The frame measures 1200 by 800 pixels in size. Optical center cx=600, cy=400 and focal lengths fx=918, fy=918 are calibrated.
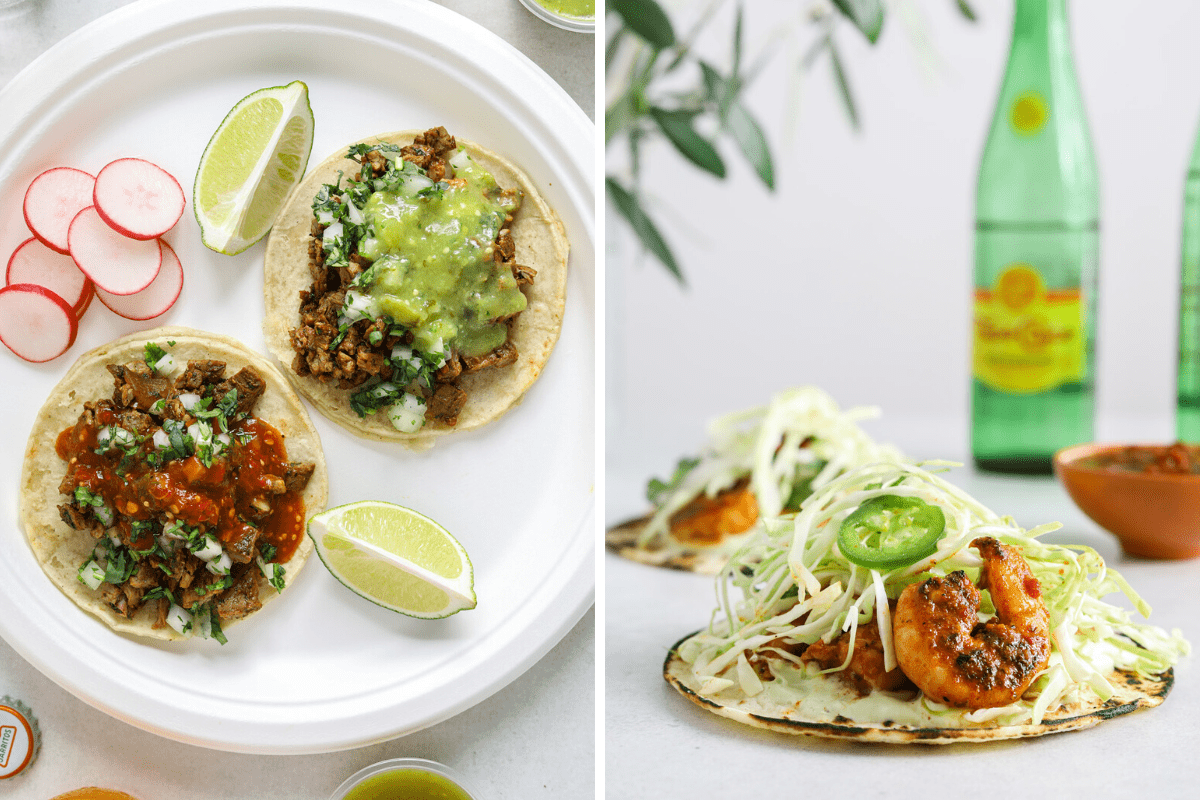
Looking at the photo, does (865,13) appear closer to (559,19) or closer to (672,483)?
(559,19)

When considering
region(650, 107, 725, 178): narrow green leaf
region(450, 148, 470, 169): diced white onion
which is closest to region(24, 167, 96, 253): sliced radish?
region(450, 148, 470, 169): diced white onion

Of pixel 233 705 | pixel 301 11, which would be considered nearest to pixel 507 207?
pixel 301 11

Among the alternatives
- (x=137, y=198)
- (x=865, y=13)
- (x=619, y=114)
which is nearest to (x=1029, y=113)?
(x=865, y=13)

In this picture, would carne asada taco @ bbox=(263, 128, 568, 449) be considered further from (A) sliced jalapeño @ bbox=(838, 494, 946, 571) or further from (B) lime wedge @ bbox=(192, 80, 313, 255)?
(A) sliced jalapeño @ bbox=(838, 494, 946, 571)

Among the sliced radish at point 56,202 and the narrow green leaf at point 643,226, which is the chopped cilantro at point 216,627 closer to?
the sliced radish at point 56,202

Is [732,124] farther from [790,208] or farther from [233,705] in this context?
[233,705]

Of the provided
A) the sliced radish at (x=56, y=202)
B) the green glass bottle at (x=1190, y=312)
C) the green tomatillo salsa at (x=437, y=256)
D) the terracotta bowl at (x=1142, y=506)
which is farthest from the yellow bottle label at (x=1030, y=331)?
the sliced radish at (x=56, y=202)
